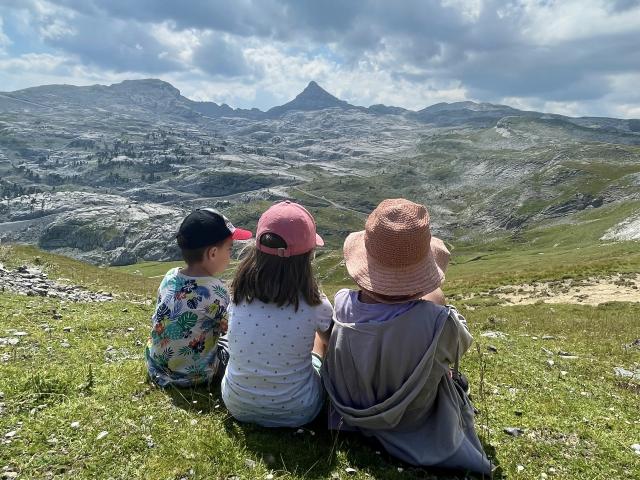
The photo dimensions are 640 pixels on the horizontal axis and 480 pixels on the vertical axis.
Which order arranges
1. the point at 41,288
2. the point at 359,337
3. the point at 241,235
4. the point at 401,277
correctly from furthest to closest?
1. the point at 41,288
2. the point at 241,235
3. the point at 359,337
4. the point at 401,277

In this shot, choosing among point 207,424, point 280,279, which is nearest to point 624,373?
point 280,279

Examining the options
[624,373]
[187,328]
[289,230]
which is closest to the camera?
[289,230]

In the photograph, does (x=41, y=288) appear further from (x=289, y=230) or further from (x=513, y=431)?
(x=513, y=431)

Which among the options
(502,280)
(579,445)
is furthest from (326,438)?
(502,280)

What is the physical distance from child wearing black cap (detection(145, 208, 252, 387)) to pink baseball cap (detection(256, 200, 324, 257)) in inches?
60.9

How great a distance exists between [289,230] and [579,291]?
130 feet

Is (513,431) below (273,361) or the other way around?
below

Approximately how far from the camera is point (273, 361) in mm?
7945

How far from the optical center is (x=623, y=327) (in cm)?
2461

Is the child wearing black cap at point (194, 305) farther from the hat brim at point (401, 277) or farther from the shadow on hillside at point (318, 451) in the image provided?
the hat brim at point (401, 277)

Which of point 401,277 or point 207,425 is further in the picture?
point 207,425

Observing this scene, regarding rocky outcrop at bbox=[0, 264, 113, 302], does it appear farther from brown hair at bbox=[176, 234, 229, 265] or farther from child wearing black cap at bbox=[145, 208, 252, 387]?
brown hair at bbox=[176, 234, 229, 265]

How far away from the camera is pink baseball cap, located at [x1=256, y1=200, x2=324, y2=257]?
7574 mm

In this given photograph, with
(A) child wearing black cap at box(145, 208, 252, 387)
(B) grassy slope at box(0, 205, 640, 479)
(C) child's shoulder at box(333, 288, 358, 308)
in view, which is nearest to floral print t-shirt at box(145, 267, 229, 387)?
(A) child wearing black cap at box(145, 208, 252, 387)
